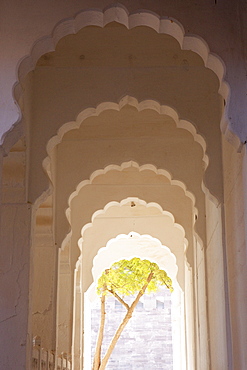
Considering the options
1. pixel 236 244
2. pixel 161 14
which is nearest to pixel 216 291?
pixel 236 244

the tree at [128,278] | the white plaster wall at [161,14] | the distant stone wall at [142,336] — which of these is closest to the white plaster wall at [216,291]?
the white plaster wall at [161,14]

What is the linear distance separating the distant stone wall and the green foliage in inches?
132

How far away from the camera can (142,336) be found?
2669 cm

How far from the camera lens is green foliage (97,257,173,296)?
75.8 ft

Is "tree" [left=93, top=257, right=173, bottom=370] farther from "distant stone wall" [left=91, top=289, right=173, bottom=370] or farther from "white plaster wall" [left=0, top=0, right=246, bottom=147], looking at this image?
"white plaster wall" [left=0, top=0, right=246, bottom=147]

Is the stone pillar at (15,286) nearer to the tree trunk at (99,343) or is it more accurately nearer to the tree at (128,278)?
the tree at (128,278)

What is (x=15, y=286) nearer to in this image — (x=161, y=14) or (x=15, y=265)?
(x=15, y=265)

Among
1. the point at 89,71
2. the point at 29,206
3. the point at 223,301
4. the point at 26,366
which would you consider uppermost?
the point at 89,71

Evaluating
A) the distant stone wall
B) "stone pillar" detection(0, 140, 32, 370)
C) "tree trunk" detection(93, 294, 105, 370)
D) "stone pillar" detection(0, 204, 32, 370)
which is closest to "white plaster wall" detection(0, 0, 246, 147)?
"stone pillar" detection(0, 140, 32, 370)

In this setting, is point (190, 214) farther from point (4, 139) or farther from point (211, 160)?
point (4, 139)

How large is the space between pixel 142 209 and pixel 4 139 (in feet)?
28.3

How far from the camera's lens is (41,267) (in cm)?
1012

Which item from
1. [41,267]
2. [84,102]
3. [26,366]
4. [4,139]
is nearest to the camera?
[4,139]

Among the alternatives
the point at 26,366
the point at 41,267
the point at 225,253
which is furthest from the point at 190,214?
the point at 26,366
